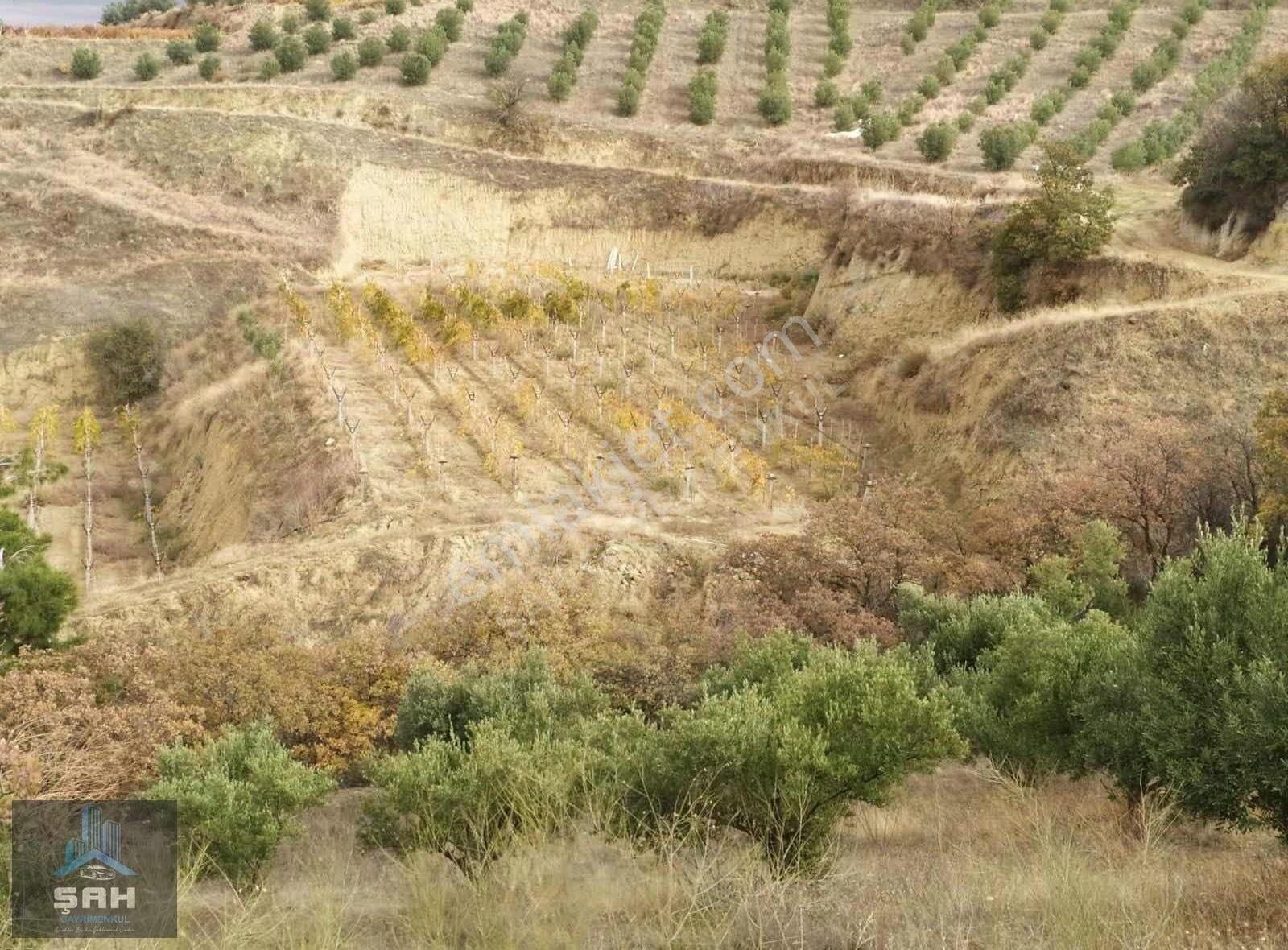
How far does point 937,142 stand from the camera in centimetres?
4419

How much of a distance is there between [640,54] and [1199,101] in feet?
92.1

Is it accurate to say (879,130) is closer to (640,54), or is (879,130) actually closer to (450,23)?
(640,54)

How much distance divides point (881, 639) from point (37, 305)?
1361 inches

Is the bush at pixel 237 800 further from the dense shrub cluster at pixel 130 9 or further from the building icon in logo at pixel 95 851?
the dense shrub cluster at pixel 130 9

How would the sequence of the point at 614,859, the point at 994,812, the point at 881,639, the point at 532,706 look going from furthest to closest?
1. the point at 881,639
2. the point at 532,706
3. the point at 994,812
4. the point at 614,859

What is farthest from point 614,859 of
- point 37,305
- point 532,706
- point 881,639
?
point 37,305

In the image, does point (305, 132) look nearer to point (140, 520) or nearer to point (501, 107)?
point (501, 107)

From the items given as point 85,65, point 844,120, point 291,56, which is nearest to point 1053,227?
point 844,120

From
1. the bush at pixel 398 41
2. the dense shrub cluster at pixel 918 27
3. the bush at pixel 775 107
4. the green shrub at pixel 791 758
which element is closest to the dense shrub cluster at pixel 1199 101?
the dense shrub cluster at pixel 918 27

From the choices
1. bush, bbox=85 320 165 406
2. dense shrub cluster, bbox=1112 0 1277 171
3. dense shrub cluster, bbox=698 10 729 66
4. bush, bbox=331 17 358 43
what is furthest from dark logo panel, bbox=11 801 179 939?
dense shrub cluster, bbox=698 10 729 66

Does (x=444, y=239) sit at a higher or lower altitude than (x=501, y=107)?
lower

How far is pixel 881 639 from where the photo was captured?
19.5m

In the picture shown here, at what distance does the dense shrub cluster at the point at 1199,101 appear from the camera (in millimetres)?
42406

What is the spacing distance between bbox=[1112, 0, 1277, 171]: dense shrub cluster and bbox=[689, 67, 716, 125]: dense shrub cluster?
63.1 feet
